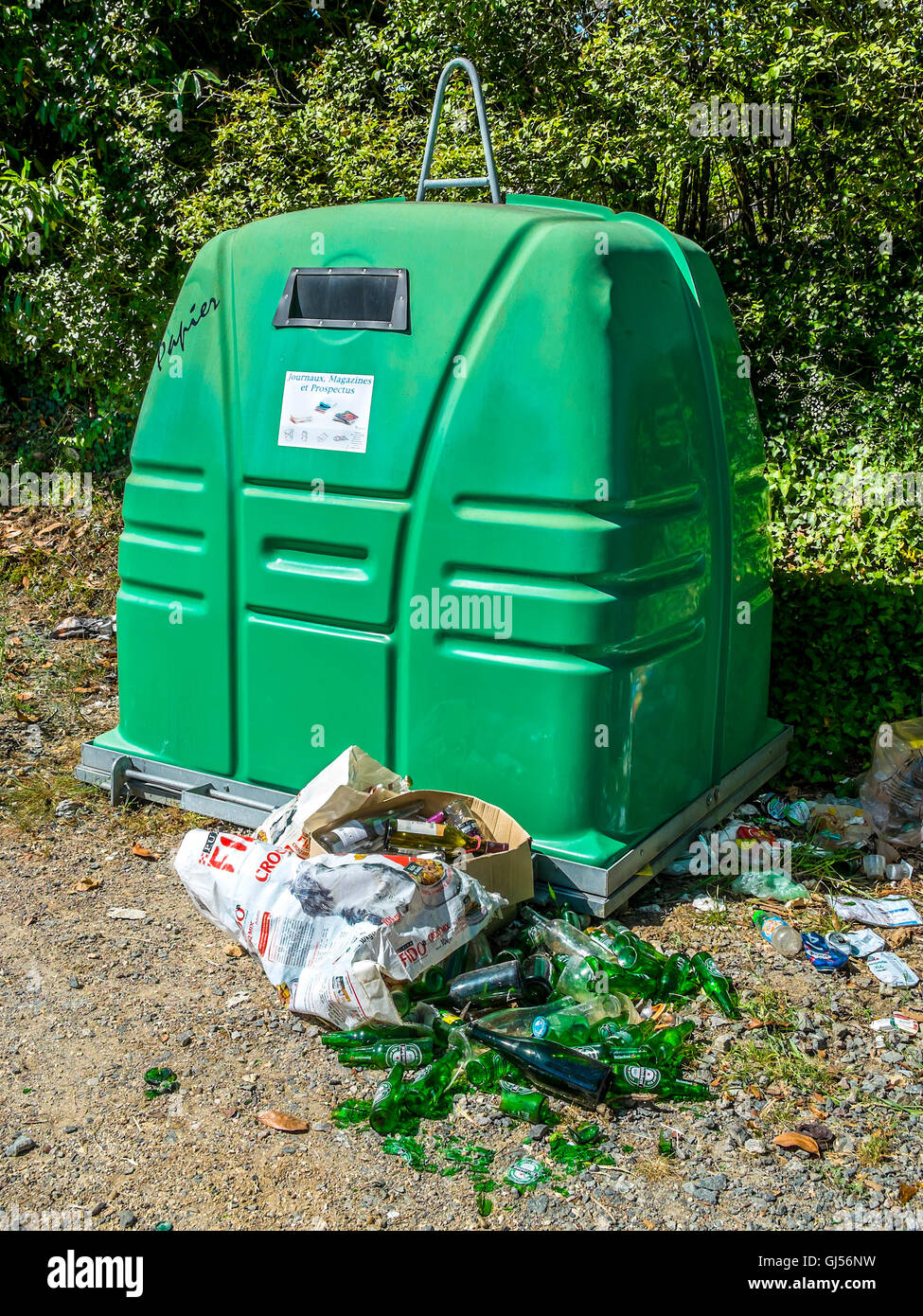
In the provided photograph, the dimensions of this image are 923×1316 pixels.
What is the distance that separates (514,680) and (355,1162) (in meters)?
1.28

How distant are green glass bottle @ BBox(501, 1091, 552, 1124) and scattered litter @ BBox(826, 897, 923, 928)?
1260mm

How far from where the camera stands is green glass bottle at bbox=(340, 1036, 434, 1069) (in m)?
2.55

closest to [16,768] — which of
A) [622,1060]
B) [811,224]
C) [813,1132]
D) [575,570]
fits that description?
[575,570]

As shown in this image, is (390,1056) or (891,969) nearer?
(390,1056)

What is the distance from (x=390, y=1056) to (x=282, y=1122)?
28 centimetres

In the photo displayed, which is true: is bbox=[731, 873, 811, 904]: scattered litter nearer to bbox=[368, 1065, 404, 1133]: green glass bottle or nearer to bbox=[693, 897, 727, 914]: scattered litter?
bbox=[693, 897, 727, 914]: scattered litter

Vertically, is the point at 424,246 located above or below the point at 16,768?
above

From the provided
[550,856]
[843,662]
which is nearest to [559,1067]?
[550,856]

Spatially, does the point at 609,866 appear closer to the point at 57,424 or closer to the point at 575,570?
the point at 575,570

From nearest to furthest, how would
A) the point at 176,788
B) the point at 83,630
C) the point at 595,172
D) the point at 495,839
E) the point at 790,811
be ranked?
the point at 495,839 → the point at 176,788 → the point at 790,811 → the point at 595,172 → the point at 83,630

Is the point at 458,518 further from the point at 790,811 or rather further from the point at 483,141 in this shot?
the point at 790,811

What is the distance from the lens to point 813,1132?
2385mm

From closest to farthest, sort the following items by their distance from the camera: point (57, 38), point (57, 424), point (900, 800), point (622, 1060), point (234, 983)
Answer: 1. point (622, 1060)
2. point (234, 983)
3. point (900, 800)
4. point (57, 38)
5. point (57, 424)

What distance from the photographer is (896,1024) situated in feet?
9.12
